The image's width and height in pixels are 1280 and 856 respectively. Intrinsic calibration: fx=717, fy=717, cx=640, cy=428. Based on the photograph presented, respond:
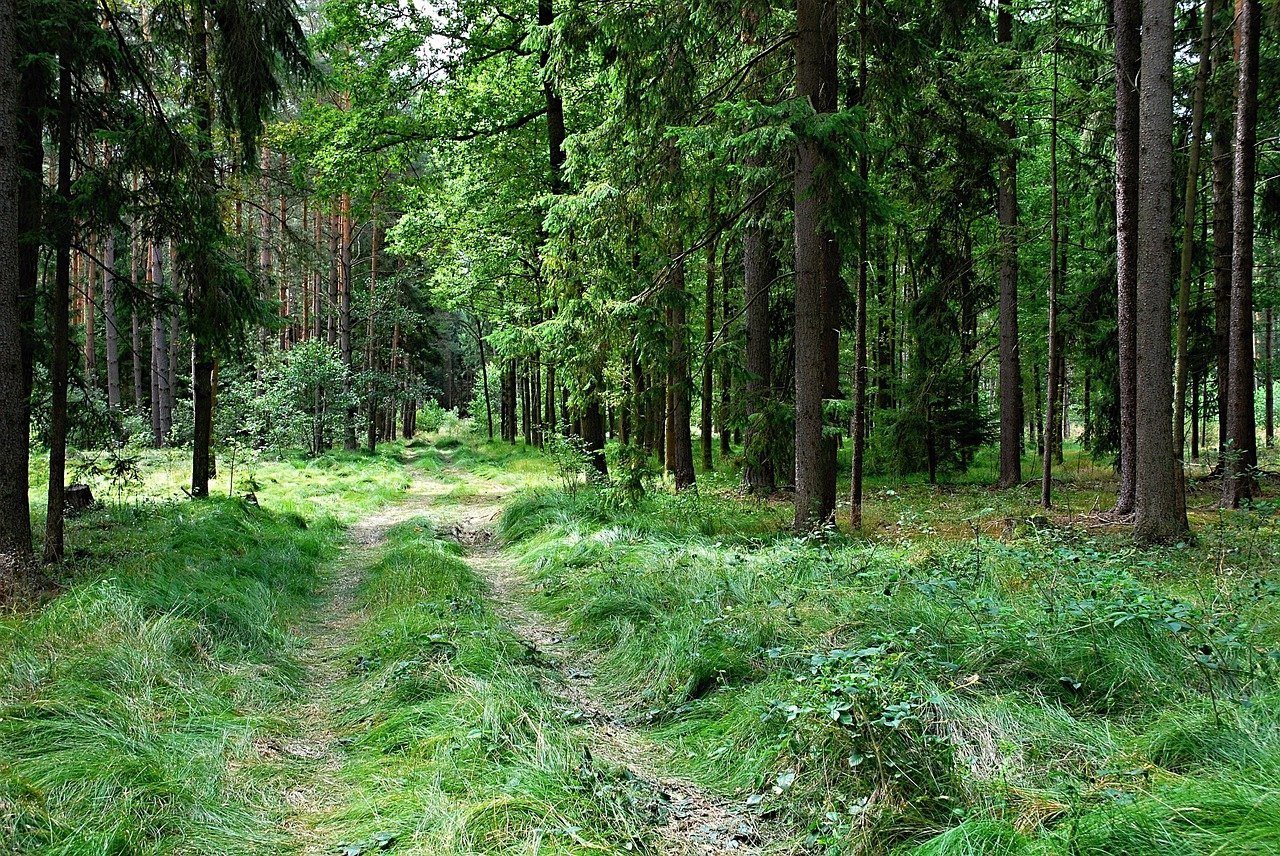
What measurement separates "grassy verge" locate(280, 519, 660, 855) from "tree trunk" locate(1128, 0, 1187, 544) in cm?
684

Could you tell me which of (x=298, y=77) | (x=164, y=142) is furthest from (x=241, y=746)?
(x=298, y=77)

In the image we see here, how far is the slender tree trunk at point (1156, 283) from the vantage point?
7387 mm

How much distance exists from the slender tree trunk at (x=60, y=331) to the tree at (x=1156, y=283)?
1098cm

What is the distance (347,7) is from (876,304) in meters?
13.6

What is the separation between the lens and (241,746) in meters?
3.77

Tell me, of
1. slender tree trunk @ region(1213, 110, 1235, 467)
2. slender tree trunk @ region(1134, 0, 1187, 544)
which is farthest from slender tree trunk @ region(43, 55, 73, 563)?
slender tree trunk @ region(1213, 110, 1235, 467)

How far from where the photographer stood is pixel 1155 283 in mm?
7559

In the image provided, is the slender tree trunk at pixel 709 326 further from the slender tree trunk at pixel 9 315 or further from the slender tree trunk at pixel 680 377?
the slender tree trunk at pixel 9 315

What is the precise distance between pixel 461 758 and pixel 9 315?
A: 5805mm

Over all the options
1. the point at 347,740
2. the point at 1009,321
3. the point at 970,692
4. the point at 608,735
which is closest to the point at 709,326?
the point at 1009,321

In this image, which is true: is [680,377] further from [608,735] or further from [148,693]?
[148,693]

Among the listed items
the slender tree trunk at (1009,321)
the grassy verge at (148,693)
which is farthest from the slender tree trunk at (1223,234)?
the grassy verge at (148,693)

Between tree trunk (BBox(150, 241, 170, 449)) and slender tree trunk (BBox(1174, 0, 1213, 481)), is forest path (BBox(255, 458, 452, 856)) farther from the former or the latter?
tree trunk (BBox(150, 241, 170, 449))

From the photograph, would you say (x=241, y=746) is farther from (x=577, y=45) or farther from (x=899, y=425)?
(x=899, y=425)
